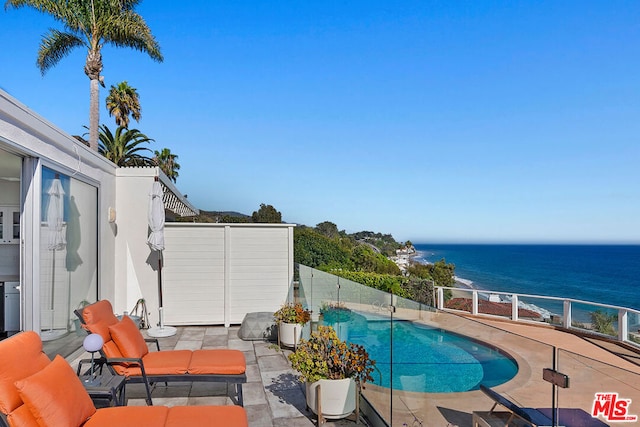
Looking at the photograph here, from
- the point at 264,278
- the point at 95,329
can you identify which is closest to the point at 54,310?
the point at 95,329

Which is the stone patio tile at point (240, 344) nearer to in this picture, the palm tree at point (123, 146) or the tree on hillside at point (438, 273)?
the palm tree at point (123, 146)

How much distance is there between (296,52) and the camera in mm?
10828

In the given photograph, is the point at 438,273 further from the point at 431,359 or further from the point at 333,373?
the point at 431,359

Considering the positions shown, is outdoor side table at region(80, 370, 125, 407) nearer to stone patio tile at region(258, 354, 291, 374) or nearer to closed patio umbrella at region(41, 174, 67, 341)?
closed patio umbrella at region(41, 174, 67, 341)

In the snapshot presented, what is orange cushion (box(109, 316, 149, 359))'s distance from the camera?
387 cm

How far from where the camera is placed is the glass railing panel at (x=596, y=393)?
1.52m

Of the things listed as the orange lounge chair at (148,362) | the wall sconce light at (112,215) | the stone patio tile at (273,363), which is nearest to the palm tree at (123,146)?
the wall sconce light at (112,215)

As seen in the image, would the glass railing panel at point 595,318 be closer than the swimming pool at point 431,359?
No

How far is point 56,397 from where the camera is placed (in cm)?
245

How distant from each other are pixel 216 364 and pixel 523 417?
288 centimetres

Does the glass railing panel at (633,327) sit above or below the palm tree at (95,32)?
below

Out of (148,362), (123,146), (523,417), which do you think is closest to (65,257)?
(148,362)

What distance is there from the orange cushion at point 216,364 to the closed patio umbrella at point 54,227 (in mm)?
1883

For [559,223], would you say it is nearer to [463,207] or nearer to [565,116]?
[463,207]
